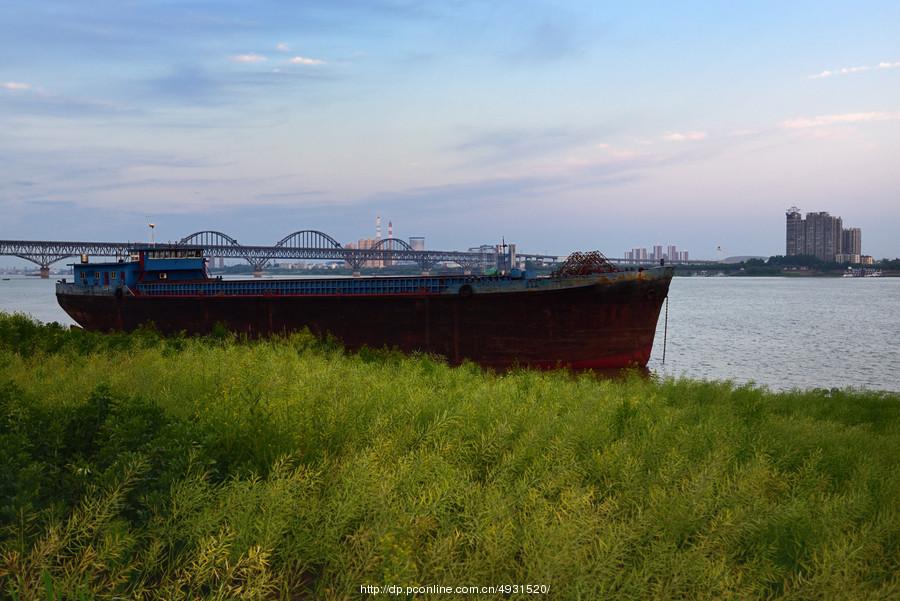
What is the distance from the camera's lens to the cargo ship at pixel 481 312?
28578mm

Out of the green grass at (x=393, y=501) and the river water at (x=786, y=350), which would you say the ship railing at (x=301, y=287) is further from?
the green grass at (x=393, y=501)

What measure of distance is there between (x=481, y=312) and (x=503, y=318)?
1.08m

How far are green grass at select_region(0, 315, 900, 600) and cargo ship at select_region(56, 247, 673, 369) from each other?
57.1 ft

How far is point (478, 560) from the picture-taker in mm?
5426

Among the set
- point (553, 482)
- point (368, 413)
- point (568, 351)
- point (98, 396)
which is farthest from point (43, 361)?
point (568, 351)

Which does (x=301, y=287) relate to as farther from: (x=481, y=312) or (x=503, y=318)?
(x=503, y=318)

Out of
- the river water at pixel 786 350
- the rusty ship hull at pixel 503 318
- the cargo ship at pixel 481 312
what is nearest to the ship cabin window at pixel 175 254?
the cargo ship at pixel 481 312

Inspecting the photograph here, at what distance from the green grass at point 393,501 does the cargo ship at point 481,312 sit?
17.4m

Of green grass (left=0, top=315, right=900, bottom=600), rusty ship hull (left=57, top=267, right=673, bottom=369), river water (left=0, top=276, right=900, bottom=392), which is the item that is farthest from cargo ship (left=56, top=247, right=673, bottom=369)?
green grass (left=0, top=315, right=900, bottom=600)

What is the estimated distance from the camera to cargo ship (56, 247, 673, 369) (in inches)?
1125

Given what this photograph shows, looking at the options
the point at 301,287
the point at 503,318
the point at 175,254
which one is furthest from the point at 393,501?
the point at 175,254

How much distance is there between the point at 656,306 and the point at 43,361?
82.9ft

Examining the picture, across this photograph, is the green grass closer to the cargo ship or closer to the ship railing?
the cargo ship

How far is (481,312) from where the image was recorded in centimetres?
2892
